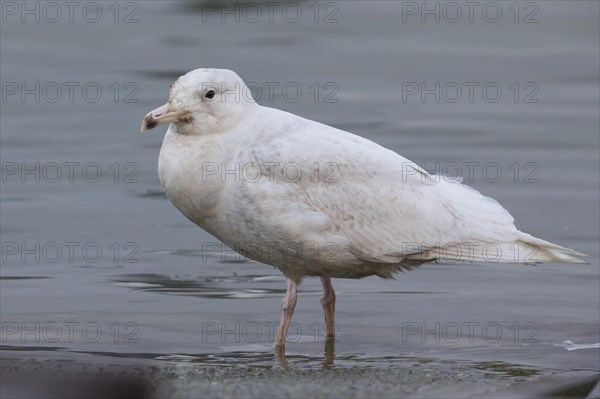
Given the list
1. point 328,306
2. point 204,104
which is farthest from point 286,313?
point 204,104

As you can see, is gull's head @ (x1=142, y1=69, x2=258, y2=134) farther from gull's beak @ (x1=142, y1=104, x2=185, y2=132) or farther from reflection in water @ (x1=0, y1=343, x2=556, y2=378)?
reflection in water @ (x1=0, y1=343, x2=556, y2=378)

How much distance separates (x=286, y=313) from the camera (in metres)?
9.62

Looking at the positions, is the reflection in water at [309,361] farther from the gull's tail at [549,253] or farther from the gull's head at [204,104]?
the gull's head at [204,104]

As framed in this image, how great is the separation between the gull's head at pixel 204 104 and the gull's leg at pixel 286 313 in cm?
120

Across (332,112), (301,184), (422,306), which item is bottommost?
(422,306)

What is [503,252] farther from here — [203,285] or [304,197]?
[203,285]

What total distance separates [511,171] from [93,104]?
222 inches

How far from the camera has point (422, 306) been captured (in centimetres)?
1067

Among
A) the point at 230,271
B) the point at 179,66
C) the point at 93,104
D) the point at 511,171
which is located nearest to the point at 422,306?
the point at 230,271

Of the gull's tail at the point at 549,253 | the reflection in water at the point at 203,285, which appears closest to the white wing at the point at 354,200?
the gull's tail at the point at 549,253

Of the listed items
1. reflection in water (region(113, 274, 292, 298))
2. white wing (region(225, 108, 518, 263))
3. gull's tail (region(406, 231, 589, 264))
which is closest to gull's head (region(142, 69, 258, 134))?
white wing (region(225, 108, 518, 263))

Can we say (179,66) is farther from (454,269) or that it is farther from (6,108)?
(454,269)

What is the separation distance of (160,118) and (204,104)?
13.6 inches

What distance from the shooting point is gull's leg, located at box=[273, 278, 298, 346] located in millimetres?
9523
